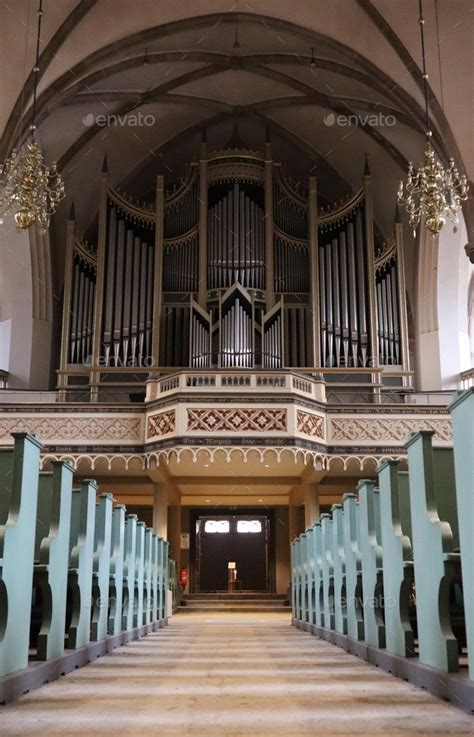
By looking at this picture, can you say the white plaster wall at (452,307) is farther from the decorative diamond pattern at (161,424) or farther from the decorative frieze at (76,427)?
the decorative frieze at (76,427)

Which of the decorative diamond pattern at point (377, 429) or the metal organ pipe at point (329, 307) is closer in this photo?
the decorative diamond pattern at point (377, 429)

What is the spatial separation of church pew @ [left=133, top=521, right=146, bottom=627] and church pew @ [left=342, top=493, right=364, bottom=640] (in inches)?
98.5

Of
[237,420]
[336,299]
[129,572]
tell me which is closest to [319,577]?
[129,572]

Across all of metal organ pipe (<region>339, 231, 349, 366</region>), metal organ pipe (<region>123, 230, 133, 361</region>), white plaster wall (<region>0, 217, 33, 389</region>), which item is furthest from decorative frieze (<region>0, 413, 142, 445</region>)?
metal organ pipe (<region>339, 231, 349, 366</region>)

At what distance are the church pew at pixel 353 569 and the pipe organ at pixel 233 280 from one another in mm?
10028

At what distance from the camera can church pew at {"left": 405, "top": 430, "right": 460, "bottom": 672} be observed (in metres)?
3.74

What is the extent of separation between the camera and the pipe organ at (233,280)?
54.4ft

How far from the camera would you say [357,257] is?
17.7 metres

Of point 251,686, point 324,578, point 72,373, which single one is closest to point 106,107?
point 72,373

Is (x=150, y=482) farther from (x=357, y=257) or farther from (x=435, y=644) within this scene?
(x=435, y=644)

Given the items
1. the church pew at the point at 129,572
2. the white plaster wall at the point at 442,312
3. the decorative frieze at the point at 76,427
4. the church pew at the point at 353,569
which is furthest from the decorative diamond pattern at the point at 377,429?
the church pew at the point at 353,569

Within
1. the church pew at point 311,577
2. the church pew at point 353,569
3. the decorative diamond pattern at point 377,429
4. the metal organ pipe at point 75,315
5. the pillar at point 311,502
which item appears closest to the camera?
the church pew at point 353,569

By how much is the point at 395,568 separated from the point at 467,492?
1.40m

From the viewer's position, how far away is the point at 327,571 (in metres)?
7.26
